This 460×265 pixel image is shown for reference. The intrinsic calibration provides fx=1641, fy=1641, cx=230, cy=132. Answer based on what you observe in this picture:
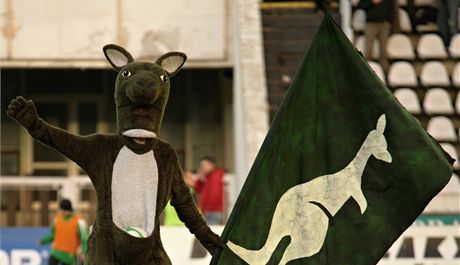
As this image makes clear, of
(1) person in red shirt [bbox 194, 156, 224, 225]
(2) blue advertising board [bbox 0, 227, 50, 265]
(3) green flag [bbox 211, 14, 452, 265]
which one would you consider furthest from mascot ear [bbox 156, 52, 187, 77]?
(1) person in red shirt [bbox 194, 156, 224, 225]

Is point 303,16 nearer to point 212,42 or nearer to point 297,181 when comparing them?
point 212,42

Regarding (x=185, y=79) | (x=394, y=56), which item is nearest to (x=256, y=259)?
(x=394, y=56)

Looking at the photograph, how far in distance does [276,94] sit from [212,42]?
3148 mm

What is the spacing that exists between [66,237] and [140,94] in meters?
7.16

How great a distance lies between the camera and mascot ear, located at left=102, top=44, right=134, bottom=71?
681 centimetres

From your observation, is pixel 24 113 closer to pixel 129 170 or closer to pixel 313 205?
pixel 129 170

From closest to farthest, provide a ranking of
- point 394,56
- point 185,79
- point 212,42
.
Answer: point 394,56 → point 212,42 → point 185,79

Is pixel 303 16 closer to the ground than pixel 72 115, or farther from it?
farther from it

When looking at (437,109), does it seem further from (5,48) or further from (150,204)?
(150,204)

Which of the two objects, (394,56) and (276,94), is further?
(394,56)

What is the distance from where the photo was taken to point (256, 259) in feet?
21.7

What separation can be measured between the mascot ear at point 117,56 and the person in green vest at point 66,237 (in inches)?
267

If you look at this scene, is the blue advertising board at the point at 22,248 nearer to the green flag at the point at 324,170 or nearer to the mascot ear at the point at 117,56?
the mascot ear at the point at 117,56

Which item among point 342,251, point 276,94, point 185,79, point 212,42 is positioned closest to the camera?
point 342,251
